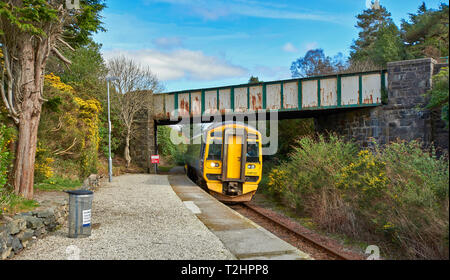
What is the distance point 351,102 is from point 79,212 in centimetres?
1729

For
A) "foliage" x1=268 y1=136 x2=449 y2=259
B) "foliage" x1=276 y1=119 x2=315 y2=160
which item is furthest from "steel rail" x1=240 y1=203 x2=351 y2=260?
"foliage" x1=276 y1=119 x2=315 y2=160

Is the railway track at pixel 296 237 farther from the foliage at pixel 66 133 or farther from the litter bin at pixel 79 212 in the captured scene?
the foliage at pixel 66 133

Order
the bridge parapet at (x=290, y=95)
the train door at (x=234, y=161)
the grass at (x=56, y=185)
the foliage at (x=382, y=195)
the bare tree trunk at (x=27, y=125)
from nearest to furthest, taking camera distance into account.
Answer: the foliage at (x=382, y=195) → the bare tree trunk at (x=27, y=125) → the grass at (x=56, y=185) → the train door at (x=234, y=161) → the bridge parapet at (x=290, y=95)

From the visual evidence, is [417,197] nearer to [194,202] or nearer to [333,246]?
[333,246]

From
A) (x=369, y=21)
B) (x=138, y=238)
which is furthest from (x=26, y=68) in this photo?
(x=369, y=21)

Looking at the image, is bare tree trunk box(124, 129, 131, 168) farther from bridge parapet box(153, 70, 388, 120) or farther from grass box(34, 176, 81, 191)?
grass box(34, 176, 81, 191)

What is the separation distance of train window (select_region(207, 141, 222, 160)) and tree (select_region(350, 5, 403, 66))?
28.2 feet

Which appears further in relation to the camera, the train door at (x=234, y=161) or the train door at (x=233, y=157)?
the train door at (x=234, y=161)

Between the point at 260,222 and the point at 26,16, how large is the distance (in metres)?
8.89

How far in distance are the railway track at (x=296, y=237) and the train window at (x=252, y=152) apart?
1.94 metres

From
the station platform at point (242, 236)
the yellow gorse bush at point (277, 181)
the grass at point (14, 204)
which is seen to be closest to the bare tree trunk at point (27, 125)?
the grass at point (14, 204)

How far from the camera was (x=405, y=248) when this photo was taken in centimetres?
775

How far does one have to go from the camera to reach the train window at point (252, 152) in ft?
47.7

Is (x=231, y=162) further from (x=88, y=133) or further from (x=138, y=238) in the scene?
(x=88, y=133)
